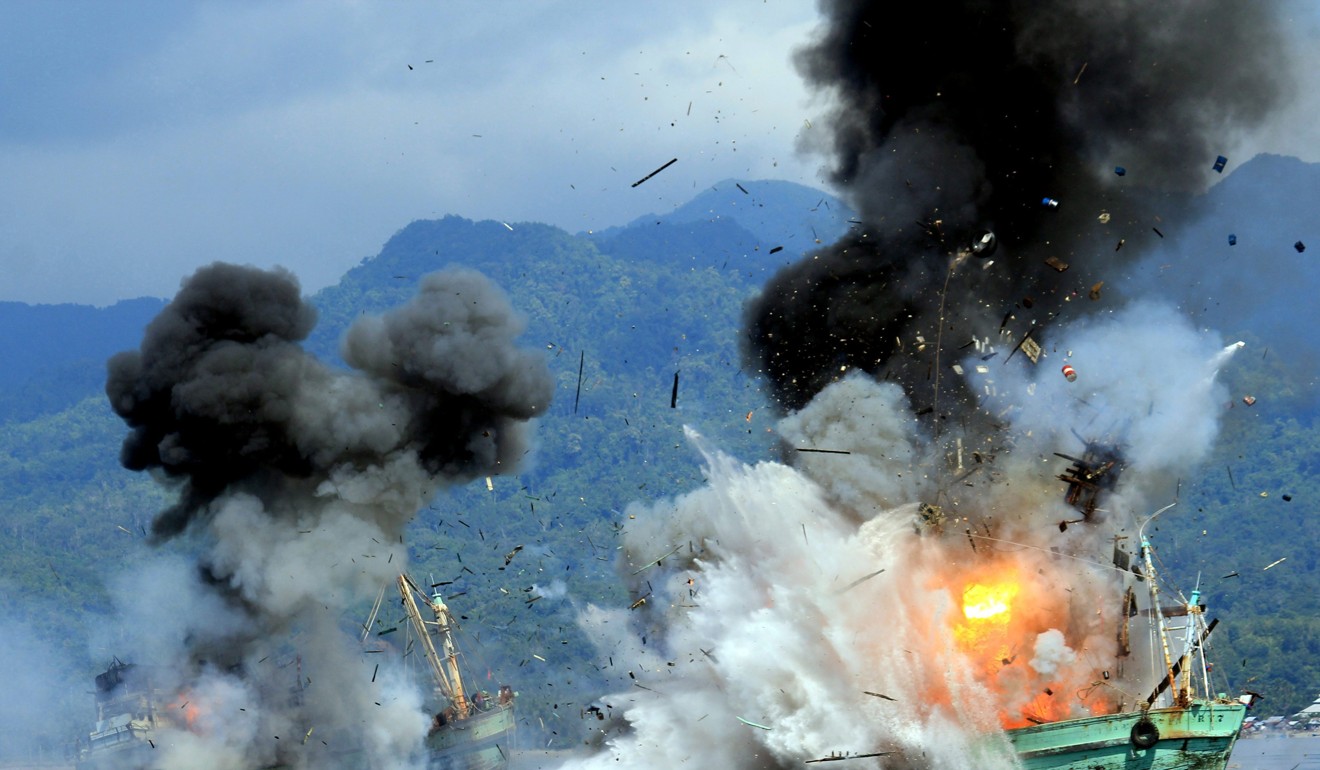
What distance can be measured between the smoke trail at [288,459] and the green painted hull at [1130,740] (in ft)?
90.2

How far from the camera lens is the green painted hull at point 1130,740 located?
157 feet

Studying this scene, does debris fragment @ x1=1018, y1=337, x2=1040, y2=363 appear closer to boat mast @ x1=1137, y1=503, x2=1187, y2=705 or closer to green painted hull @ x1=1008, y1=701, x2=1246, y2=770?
boat mast @ x1=1137, y1=503, x2=1187, y2=705

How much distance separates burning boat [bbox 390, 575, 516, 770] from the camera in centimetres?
8225

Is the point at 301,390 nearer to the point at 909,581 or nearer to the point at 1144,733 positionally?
the point at 909,581

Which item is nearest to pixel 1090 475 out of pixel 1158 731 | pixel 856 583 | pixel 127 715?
pixel 856 583

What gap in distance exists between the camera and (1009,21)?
6222cm

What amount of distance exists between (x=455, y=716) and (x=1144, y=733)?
4476cm

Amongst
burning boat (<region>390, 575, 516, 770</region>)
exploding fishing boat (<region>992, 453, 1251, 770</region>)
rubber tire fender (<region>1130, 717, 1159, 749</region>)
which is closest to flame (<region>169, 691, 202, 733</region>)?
burning boat (<region>390, 575, 516, 770</region>)

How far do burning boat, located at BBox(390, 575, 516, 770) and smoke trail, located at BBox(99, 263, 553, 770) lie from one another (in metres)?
12.4

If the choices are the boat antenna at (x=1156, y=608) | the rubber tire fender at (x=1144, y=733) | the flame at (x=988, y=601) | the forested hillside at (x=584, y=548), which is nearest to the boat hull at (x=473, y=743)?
the forested hillside at (x=584, y=548)

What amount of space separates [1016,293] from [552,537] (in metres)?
105

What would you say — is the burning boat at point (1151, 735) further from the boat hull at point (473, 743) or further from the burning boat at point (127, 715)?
the boat hull at point (473, 743)

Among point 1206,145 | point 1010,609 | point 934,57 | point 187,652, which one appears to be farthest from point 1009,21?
point 187,652

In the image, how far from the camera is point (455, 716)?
8488cm
